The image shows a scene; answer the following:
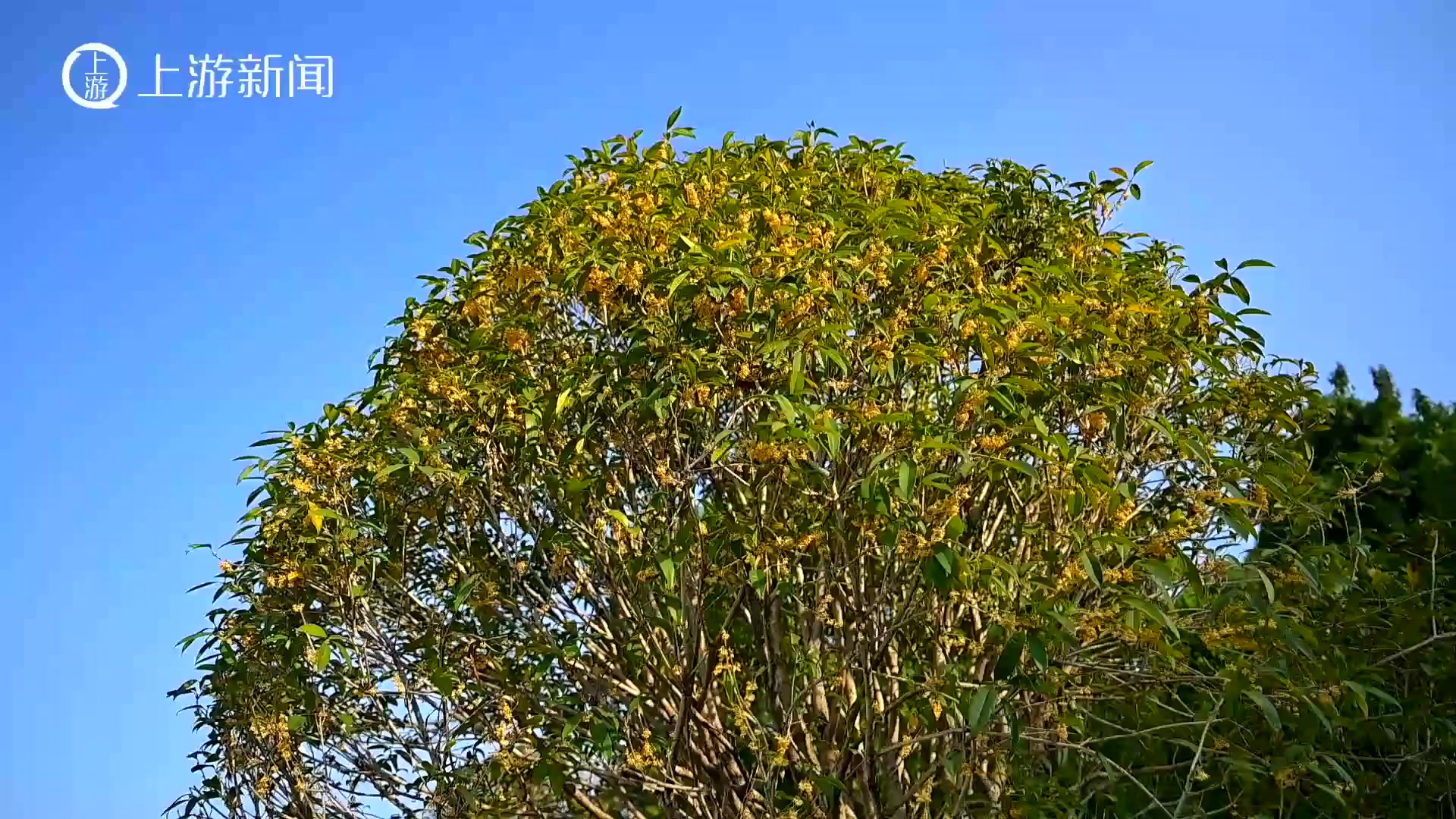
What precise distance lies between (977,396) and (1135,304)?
94 centimetres

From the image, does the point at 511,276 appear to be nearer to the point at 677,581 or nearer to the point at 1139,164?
the point at 677,581

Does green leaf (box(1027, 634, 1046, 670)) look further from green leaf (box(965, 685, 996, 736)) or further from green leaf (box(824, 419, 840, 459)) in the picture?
green leaf (box(824, 419, 840, 459))

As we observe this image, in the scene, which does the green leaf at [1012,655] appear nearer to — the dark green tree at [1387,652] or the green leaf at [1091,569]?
the green leaf at [1091,569]

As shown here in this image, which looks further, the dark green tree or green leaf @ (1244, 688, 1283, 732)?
the dark green tree

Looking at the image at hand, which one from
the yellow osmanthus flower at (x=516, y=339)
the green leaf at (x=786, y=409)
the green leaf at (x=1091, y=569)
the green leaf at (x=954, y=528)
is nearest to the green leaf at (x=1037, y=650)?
the green leaf at (x=1091, y=569)

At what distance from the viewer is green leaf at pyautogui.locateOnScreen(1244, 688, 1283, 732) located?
3.17 m

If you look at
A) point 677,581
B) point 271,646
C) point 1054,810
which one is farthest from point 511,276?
point 1054,810

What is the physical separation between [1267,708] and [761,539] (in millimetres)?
1285

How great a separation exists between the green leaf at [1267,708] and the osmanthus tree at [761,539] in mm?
12

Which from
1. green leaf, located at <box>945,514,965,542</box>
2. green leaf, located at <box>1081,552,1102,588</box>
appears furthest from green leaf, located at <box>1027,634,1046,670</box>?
green leaf, located at <box>945,514,965,542</box>

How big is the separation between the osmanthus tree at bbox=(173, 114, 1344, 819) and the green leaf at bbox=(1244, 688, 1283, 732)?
0.04 ft

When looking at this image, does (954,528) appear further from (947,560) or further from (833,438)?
(833,438)

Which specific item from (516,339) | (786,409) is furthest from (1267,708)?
(516,339)

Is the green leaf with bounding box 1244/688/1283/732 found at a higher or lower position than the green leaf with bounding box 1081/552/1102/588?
lower
